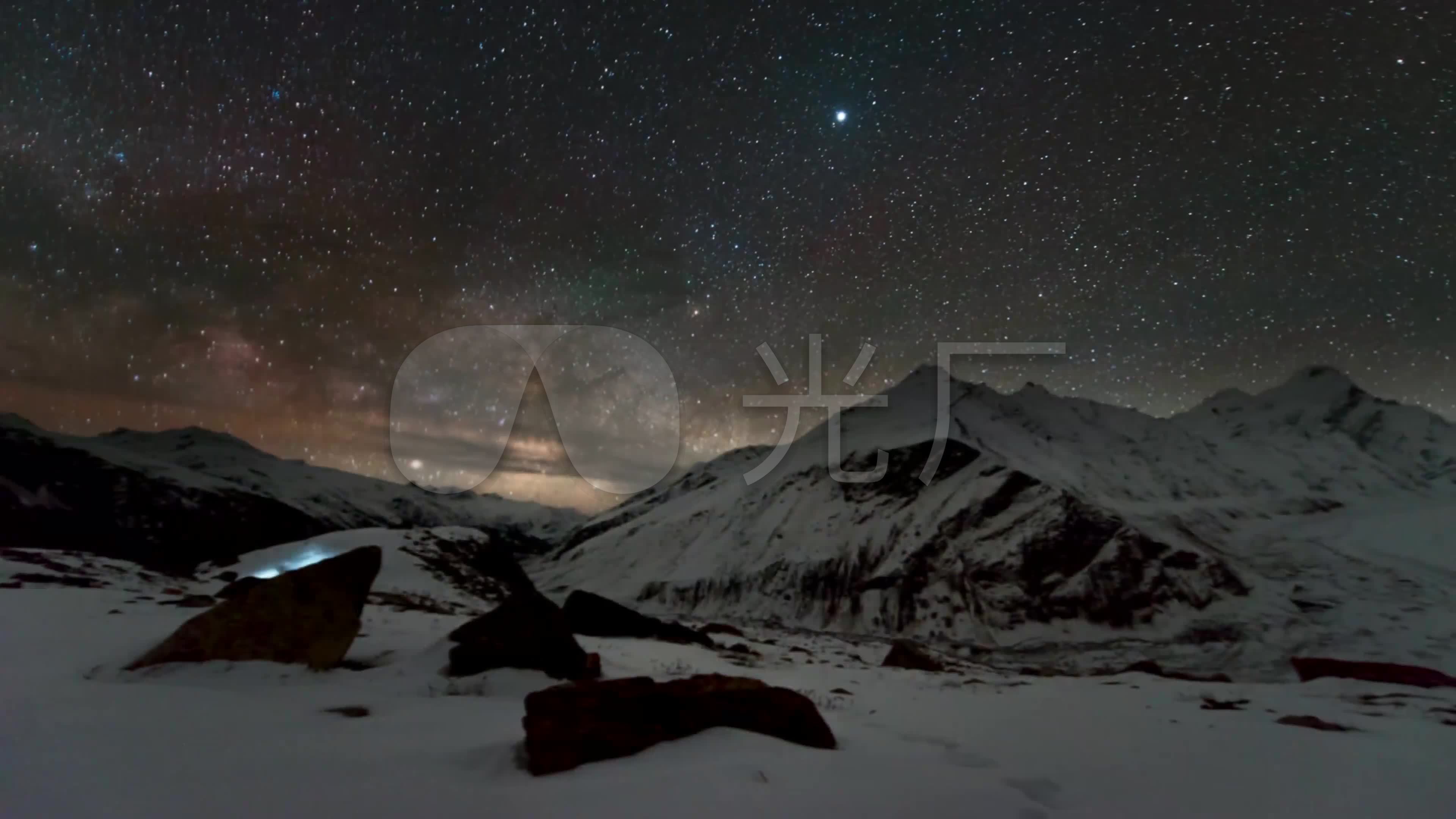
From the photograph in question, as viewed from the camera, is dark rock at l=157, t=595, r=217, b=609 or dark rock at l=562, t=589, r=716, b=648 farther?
dark rock at l=562, t=589, r=716, b=648

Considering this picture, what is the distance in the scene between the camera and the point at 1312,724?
8508mm

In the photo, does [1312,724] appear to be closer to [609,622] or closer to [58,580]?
[609,622]

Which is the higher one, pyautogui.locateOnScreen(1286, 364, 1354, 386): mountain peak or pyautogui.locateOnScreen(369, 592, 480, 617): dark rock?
pyautogui.locateOnScreen(1286, 364, 1354, 386): mountain peak

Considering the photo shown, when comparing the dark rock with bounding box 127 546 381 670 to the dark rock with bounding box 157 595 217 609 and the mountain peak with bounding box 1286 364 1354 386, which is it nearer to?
the dark rock with bounding box 157 595 217 609

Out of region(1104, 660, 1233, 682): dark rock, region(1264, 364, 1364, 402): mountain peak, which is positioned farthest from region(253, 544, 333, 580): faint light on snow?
region(1264, 364, 1364, 402): mountain peak

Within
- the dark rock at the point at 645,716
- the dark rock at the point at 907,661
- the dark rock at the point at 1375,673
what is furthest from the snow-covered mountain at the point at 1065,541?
the dark rock at the point at 645,716

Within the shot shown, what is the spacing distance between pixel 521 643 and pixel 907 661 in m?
14.6

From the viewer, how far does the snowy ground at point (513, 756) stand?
3.65 m

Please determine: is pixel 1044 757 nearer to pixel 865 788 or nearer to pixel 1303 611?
pixel 865 788

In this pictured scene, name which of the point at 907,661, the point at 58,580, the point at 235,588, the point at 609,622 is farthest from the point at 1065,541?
the point at 58,580

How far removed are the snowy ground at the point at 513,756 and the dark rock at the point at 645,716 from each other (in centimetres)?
16

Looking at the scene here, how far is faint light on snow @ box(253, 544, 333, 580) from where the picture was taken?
21.5 meters

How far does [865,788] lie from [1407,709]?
10.9 m

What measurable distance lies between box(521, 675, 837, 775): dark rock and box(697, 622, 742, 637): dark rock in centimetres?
2068
